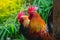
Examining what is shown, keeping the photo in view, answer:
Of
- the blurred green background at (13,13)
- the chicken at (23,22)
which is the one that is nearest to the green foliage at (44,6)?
the blurred green background at (13,13)

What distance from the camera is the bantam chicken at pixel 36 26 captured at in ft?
4.44

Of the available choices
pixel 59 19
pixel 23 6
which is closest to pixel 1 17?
pixel 23 6

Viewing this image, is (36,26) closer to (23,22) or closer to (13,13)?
(23,22)

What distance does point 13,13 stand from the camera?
1.39m

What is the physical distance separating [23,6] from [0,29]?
27 cm

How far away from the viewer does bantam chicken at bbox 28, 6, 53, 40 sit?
1.35 m

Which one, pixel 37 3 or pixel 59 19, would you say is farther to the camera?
pixel 37 3

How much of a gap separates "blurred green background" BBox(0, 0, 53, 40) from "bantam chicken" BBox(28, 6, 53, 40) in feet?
0.14

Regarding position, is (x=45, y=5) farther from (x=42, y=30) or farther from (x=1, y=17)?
(x=1, y=17)

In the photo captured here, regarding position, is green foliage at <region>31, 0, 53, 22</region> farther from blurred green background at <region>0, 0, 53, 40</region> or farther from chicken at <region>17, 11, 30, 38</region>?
chicken at <region>17, 11, 30, 38</region>

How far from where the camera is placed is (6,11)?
4.60 ft

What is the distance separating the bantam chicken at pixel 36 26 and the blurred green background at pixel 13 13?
0.04 meters

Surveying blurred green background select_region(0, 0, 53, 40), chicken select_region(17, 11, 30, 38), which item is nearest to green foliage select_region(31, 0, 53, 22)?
blurred green background select_region(0, 0, 53, 40)

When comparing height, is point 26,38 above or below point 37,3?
below
